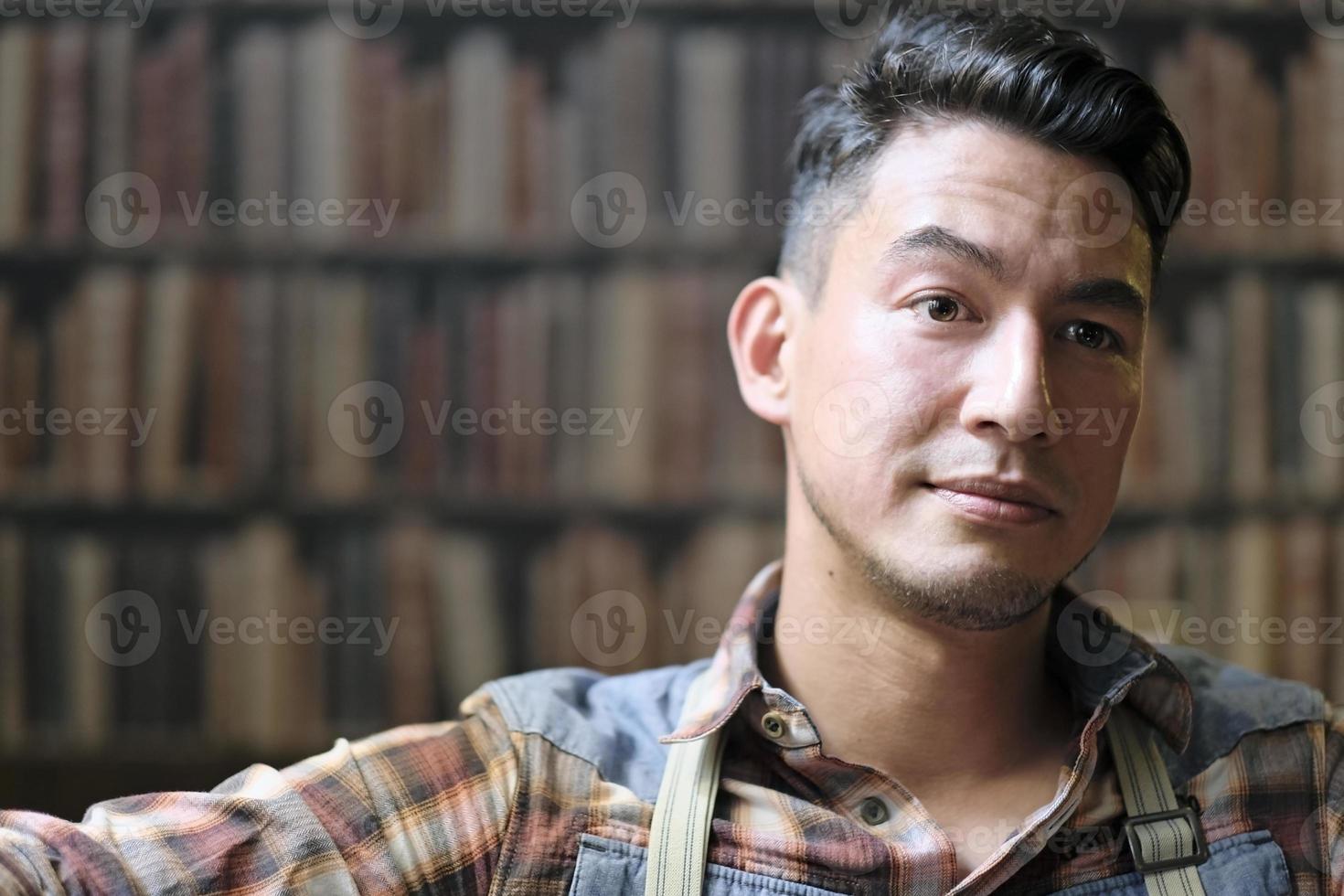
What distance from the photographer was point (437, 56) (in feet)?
7.22

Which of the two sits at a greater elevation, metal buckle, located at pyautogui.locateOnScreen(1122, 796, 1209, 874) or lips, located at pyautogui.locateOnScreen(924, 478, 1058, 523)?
lips, located at pyautogui.locateOnScreen(924, 478, 1058, 523)

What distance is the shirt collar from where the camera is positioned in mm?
1106

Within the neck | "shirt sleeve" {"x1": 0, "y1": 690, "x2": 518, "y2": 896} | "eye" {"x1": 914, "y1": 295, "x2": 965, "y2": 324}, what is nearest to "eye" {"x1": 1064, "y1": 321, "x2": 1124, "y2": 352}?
"eye" {"x1": 914, "y1": 295, "x2": 965, "y2": 324}

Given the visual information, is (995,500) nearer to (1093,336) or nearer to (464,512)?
(1093,336)

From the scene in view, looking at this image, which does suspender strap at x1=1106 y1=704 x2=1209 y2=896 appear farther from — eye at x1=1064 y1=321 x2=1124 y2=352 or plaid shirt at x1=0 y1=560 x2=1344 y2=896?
eye at x1=1064 y1=321 x2=1124 y2=352

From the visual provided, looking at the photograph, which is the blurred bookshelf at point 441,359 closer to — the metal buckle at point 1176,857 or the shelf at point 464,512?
the shelf at point 464,512

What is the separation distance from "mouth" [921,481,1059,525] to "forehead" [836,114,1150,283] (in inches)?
7.2

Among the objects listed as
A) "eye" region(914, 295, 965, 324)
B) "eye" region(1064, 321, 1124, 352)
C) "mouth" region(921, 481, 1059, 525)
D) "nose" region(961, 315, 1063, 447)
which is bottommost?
"mouth" region(921, 481, 1059, 525)

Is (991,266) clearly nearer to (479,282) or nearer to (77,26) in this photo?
(479,282)

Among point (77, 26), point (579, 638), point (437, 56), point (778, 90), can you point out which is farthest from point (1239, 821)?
point (77, 26)

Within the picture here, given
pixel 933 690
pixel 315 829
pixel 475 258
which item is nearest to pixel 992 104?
pixel 933 690

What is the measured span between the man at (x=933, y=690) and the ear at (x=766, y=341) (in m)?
0.05

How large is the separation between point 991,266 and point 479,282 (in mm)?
1287

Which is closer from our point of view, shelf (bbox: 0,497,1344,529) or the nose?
the nose
